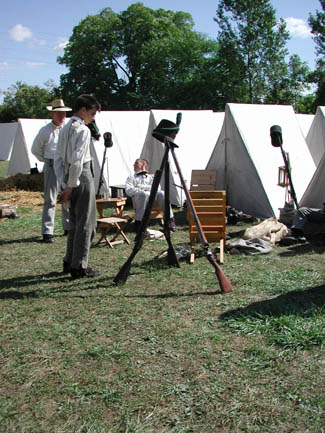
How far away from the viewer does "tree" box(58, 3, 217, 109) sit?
37.7 metres

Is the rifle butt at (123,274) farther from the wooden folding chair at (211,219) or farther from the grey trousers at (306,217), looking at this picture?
the grey trousers at (306,217)

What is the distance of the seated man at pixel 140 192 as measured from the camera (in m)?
7.24

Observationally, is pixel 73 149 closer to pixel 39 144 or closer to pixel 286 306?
pixel 39 144

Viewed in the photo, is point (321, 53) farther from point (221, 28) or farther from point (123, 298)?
point (123, 298)

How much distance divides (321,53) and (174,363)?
32522 mm

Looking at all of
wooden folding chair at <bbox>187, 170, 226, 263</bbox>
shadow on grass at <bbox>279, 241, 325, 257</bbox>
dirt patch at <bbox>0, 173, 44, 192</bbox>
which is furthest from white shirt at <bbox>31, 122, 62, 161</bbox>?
dirt patch at <bbox>0, 173, 44, 192</bbox>

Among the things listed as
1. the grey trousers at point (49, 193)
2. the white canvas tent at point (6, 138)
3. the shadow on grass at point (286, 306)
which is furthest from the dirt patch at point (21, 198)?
the white canvas tent at point (6, 138)

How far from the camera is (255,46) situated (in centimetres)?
3291

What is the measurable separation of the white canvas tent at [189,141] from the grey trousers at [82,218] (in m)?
5.46

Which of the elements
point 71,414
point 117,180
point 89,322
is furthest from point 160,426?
point 117,180

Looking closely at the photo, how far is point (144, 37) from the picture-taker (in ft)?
128

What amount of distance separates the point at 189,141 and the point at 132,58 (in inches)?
1223

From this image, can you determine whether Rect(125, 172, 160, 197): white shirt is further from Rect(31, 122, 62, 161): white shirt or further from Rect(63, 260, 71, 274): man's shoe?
Rect(63, 260, 71, 274): man's shoe

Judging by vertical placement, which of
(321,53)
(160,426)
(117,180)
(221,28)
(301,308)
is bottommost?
(160,426)
